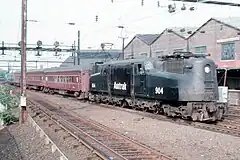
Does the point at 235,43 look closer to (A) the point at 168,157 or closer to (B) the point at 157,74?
(B) the point at 157,74

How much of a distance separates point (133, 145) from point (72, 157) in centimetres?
225

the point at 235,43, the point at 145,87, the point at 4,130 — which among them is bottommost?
the point at 4,130

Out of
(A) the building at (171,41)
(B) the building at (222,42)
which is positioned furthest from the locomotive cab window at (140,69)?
(A) the building at (171,41)

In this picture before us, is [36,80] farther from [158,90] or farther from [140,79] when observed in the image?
[158,90]

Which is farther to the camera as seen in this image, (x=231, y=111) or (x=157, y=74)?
(x=231, y=111)

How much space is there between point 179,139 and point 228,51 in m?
31.2

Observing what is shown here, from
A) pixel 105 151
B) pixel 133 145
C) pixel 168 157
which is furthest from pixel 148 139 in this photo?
pixel 168 157

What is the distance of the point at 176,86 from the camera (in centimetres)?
1903

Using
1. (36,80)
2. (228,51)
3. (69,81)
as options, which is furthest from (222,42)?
(36,80)

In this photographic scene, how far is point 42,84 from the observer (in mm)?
53438

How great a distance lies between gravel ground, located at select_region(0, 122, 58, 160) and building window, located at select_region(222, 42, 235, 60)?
29.3m

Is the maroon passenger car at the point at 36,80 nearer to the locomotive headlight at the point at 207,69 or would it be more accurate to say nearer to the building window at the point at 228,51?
the building window at the point at 228,51

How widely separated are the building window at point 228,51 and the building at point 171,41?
7.83 m

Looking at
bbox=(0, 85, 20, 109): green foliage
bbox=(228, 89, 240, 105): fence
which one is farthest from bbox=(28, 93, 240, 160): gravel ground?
bbox=(228, 89, 240, 105): fence
